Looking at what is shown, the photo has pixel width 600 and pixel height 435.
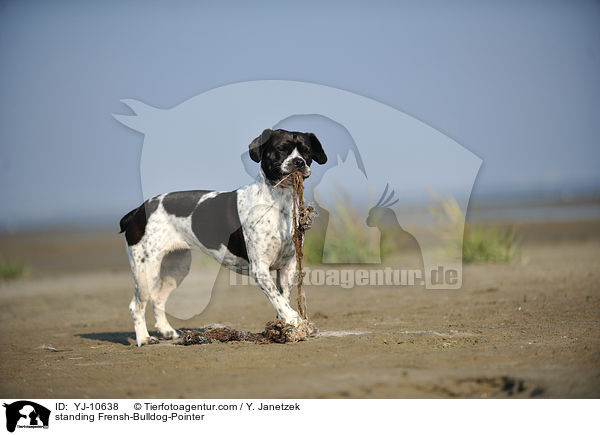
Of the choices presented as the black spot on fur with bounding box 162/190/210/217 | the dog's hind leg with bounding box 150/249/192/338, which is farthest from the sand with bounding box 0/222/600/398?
the black spot on fur with bounding box 162/190/210/217

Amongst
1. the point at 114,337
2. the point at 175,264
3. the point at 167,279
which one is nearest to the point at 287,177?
the point at 175,264

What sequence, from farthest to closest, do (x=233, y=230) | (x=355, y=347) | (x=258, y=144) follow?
1. (x=233, y=230)
2. (x=258, y=144)
3. (x=355, y=347)

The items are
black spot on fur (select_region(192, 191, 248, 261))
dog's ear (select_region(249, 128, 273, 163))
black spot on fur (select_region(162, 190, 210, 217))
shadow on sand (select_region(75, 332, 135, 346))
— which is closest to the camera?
dog's ear (select_region(249, 128, 273, 163))

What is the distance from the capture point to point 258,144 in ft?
22.7

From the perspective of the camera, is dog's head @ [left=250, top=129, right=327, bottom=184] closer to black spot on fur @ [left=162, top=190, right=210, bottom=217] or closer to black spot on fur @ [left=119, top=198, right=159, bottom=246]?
black spot on fur @ [left=162, top=190, right=210, bottom=217]

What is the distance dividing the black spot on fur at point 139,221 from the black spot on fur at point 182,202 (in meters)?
0.16

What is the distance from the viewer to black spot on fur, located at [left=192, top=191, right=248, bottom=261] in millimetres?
7195

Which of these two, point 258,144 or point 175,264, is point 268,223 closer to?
point 258,144

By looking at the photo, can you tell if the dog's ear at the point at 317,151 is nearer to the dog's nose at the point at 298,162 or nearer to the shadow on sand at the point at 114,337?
the dog's nose at the point at 298,162

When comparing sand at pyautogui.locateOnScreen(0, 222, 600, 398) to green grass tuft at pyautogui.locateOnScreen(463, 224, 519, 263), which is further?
green grass tuft at pyautogui.locateOnScreen(463, 224, 519, 263)
